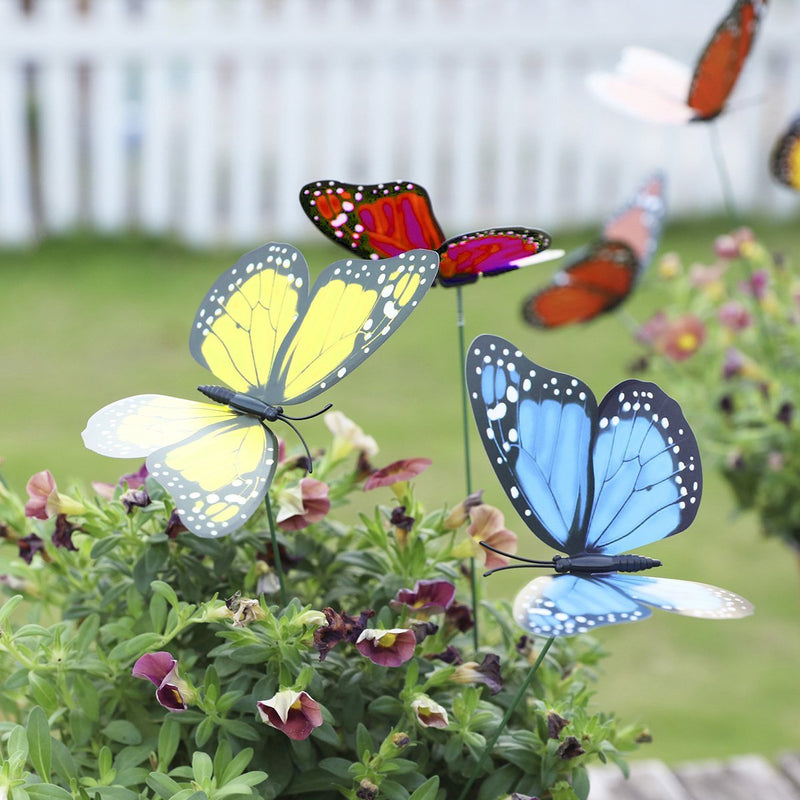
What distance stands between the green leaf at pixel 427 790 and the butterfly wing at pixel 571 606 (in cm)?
17

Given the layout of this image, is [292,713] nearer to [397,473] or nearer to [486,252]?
[397,473]

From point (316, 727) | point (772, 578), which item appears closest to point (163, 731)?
point (316, 727)

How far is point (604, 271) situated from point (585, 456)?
2.27 ft

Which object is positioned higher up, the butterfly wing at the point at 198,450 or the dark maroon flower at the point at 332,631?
the butterfly wing at the point at 198,450

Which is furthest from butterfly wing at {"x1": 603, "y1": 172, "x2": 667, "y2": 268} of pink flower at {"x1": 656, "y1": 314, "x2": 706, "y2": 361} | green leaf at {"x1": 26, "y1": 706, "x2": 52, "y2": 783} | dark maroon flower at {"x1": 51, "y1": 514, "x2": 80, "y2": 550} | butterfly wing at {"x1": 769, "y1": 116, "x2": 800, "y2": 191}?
green leaf at {"x1": 26, "y1": 706, "x2": 52, "y2": 783}

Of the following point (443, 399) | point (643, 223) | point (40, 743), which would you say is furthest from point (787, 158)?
point (443, 399)

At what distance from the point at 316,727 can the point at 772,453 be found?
93 centimetres

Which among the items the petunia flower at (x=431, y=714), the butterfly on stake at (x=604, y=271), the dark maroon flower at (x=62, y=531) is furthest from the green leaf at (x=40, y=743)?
the butterfly on stake at (x=604, y=271)

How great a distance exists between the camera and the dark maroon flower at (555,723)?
779mm

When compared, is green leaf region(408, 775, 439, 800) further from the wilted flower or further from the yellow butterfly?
the yellow butterfly

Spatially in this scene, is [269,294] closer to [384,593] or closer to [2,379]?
[384,593]

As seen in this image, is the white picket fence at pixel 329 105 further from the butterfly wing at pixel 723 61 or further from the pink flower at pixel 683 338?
the butterfly wing at pixel 723 61

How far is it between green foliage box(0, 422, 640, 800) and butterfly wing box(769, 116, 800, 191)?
70 centimetres

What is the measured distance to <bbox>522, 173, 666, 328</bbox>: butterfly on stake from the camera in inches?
53.8
